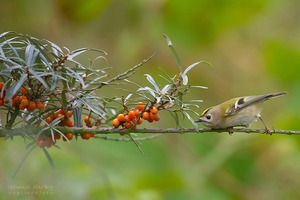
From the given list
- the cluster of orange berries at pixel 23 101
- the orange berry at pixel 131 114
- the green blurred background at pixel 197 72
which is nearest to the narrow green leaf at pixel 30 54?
the cluster of orange berries at pixel 23 101

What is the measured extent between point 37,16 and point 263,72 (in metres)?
2.44

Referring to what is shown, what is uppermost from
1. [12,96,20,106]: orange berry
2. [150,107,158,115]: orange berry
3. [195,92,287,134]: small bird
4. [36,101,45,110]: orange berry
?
[12,96,20,106]: orange berry

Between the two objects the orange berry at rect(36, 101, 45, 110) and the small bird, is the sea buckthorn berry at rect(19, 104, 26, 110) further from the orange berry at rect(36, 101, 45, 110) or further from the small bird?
the small bird

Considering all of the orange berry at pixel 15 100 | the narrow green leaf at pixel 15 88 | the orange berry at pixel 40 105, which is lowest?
the orange berry at pixel 40 105

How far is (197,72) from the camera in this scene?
6.48 m

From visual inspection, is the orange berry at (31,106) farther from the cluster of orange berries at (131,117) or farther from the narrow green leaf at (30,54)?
the cluster of orange berries at (131,117)

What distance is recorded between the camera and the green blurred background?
583 cm

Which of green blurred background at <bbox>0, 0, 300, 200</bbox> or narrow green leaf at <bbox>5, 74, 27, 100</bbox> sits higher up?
narrow green leaf at <bbox>5, 74, 27, 100</bbox>

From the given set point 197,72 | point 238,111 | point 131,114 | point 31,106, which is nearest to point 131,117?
point 131,114

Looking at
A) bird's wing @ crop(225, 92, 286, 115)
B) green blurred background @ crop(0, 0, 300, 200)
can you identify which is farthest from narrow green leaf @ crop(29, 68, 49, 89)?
green blurred background @ crop(0, 0, 300, 200)

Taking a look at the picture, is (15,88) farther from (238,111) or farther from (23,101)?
(238,111)

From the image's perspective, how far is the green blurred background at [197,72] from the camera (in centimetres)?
583

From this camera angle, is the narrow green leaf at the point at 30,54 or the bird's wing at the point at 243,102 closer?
the narrow green leaf at the point at 30,54

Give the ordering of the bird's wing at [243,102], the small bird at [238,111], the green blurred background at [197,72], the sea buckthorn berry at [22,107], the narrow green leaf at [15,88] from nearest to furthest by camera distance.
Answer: the narrow green leaf at [15,88], the sea buckthorn berry at [22,107], the small bird at [238,111], the bird's wing at [243,102], the green blurred background at [197,72]
